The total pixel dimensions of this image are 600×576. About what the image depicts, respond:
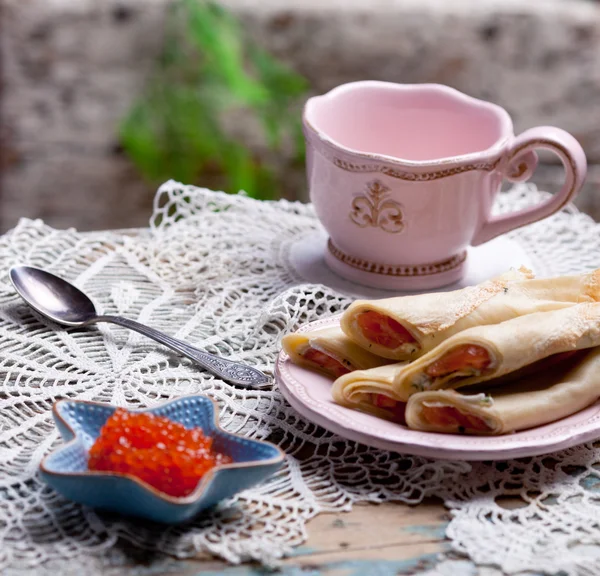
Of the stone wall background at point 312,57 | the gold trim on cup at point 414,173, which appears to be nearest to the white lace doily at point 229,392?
the gold trim on cup at point 414,173

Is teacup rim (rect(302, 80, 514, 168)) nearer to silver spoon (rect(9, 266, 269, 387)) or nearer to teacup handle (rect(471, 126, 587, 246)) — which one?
teacup handle (rect(471, 126, 587, 246))

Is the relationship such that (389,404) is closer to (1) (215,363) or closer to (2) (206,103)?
(1) (215,363)

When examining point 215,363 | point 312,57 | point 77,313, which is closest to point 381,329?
point 215,363

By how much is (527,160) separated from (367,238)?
0.18 meters

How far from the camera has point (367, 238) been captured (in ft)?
3.18

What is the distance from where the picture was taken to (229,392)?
31.1 inches

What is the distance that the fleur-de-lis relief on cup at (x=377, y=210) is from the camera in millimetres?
932

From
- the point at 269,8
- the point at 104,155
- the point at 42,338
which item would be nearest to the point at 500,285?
the point at 42,338

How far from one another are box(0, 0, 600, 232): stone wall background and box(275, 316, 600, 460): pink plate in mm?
1150

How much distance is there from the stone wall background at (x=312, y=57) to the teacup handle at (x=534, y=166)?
84 centimetres

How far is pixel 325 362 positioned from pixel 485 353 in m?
0.14

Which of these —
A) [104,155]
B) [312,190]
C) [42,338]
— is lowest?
[104,155]

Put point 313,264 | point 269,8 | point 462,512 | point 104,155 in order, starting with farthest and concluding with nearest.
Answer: point 104,155 → point 269,8 → point 313,264 → point 462,512

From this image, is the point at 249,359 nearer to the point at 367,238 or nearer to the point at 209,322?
the point at 209,322
